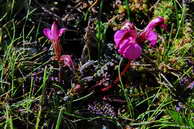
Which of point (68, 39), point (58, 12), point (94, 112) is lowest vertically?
point (94, 112)

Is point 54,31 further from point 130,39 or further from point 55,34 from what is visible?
point 130,39

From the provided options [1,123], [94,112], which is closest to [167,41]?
[94,112]

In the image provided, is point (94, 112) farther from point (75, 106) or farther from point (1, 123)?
point (1, 123)

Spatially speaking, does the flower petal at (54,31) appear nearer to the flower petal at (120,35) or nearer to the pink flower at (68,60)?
the pink flower at (68,60)

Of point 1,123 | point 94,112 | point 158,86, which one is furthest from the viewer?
point 158,86

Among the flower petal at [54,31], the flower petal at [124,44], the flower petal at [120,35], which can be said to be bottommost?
the flower petal at [124,44]

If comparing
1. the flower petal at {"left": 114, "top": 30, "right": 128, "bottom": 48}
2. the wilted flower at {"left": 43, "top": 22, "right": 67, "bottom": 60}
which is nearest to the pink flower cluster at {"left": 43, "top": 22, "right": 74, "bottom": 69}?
the wilted flower at {"left": 43, "top": 22, "right": 67, "bottom": 60}

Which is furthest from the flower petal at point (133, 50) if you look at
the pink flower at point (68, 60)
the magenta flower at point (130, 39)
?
the pink flower at point (68, 60)

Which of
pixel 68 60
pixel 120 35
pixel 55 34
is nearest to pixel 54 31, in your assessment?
pixel 55 34

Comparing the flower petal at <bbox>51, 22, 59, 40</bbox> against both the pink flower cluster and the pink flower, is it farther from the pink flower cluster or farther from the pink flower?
the pink flower
